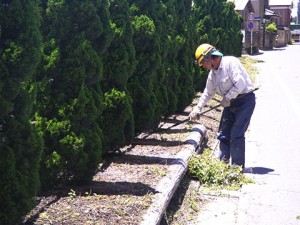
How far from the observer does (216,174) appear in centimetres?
774

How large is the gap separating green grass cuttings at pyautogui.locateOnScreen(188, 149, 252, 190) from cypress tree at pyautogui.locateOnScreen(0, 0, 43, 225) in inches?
125

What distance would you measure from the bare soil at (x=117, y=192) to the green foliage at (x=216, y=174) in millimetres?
196

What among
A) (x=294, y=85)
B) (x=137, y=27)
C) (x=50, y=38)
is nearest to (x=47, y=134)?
(x=50, y=38)

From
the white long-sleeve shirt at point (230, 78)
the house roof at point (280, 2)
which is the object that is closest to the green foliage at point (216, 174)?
the white long-sleeve shirt at point (230, 78)

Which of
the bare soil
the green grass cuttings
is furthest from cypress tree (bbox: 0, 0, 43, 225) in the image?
the green grass cuttings

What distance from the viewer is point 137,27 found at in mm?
9531

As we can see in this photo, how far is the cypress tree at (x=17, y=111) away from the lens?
4.74 meters

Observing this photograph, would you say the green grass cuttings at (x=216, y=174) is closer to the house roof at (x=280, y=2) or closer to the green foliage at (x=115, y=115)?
the green foliage at (x=115, y=115)

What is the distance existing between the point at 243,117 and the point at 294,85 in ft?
46.5

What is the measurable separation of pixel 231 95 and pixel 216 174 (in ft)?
3.82

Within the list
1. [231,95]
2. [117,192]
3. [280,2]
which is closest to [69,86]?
[117,192]

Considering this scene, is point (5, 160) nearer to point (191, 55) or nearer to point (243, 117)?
point (243, 117)

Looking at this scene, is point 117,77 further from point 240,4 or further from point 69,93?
point 240,4

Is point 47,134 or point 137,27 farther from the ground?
point 137,27
